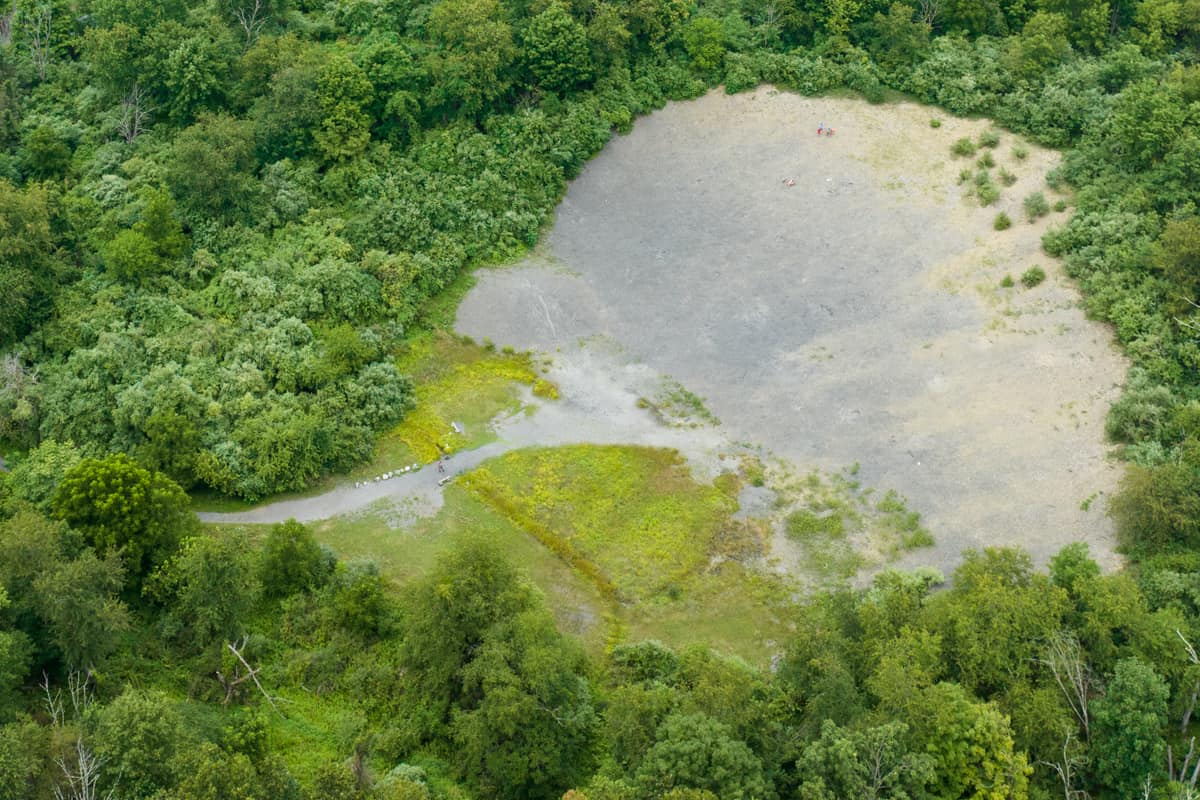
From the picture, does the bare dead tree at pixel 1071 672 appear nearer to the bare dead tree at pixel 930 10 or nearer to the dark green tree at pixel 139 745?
the dark green tree at pixel 139 745

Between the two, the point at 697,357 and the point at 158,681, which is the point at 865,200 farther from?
the point at 158,681

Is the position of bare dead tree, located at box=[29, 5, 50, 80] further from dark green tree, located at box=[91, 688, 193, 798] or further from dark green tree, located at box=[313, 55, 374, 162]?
dark green tree, located at box=[91, 688, 193, 798]

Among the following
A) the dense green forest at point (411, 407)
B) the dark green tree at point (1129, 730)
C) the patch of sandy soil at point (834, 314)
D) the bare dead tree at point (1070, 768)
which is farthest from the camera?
the patch of sandy soil at point (834, 314)

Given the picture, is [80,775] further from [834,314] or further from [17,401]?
[834,314]

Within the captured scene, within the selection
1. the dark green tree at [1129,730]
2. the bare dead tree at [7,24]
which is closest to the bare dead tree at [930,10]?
the dark green tree at [1129,730]

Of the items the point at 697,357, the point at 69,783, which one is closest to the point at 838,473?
the point at 697,357

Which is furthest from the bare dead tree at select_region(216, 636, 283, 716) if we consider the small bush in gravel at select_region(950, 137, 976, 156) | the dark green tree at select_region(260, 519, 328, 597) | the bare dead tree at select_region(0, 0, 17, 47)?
the small bush in gravel at select_region(950, 137, 976, 156)
